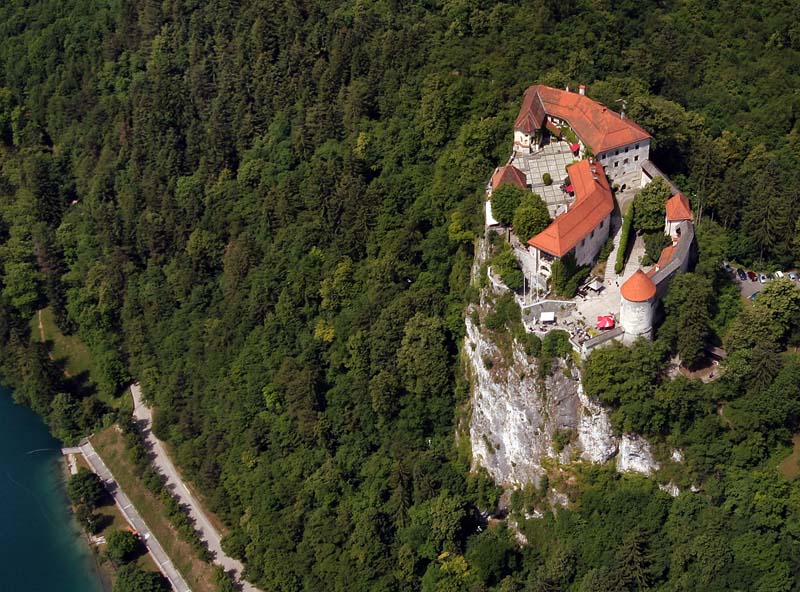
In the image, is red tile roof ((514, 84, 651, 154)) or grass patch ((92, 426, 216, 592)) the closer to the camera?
red tile roof ((514, 84, 651, 154))

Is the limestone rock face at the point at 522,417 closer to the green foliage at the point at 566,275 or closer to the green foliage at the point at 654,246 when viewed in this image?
the green foliage at the point at 566,275

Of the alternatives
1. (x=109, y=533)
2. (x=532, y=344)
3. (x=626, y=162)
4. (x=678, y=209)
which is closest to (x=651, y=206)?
(x=678, y=209)

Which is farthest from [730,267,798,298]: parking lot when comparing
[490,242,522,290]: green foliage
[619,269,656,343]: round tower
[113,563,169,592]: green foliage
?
[113,563,169,592]: green foliage

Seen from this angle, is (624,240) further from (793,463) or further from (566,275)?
(793,463)

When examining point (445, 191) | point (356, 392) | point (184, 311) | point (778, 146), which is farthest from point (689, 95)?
point (184, 311)

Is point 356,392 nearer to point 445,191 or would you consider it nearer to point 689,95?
point 445,191

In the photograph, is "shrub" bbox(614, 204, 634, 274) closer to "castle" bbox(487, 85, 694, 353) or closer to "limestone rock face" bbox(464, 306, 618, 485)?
"castle" bbox(487, 85, 694, 353)
